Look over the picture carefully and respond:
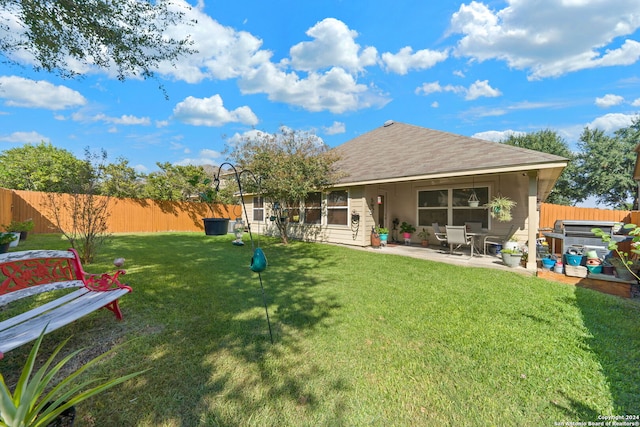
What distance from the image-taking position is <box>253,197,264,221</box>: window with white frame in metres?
13.2

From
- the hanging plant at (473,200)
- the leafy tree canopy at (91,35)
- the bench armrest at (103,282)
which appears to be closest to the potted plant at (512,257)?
the hanging plant at (473,200)

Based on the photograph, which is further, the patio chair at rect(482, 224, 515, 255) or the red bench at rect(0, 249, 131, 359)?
the patio chair at rect(482, 224, 515, 255)

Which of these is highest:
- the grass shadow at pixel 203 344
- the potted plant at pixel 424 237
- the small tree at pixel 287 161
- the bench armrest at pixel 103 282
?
the small tree at pixel 287 161

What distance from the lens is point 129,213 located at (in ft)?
49.1

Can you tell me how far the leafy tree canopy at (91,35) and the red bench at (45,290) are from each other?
4295 mm

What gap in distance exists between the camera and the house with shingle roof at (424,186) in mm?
6414

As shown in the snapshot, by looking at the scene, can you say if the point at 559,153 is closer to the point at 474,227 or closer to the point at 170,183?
the point at 474,227

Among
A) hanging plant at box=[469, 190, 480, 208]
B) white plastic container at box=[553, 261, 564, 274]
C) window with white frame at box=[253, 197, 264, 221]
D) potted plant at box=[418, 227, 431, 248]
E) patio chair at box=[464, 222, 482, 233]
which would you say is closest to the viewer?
white plastic container at box=[553, 261, 564, 274]

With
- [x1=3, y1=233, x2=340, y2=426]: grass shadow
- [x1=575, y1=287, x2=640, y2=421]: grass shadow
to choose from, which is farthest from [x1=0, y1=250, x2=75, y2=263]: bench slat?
[x1=575, y1=287, x2=640, y2=421]: grass shadow

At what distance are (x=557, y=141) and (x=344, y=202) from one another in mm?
23384

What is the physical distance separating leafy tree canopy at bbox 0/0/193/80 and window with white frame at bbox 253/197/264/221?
8096mm

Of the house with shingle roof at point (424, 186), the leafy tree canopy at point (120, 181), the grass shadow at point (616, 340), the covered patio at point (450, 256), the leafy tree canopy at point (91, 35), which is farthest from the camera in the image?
the leafy tree canopy at point (120, 181)

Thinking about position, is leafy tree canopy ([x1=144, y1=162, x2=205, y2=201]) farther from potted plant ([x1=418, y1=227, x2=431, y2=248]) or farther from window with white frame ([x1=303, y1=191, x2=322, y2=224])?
potted plant ([x1=418, y1=227, x2=431, y2=248])

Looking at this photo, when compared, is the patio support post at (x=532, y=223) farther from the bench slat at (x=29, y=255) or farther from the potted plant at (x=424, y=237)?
the bench slat at (x=29, y=255)
